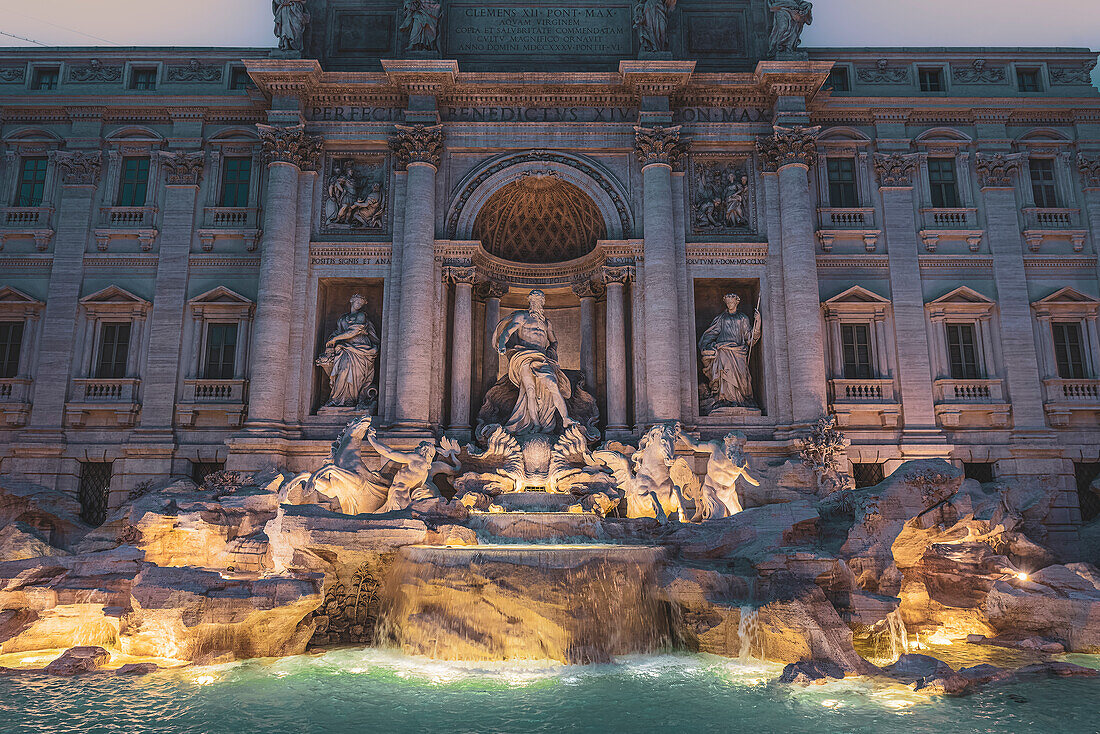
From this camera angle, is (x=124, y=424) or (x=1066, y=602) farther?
(x=124, y=424)

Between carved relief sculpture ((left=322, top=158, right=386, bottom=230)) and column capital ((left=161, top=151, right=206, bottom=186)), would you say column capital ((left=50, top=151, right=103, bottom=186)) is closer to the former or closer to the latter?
column capital ((left=161, top=151, right=206, bottom=186))

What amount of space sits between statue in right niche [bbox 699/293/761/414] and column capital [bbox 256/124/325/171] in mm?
12603

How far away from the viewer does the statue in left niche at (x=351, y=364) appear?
2002cm

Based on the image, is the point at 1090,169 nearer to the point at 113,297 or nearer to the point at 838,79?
the point at 838,79

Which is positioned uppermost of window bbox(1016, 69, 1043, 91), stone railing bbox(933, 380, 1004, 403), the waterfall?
window bbox(1016, 69, 1043, 91)

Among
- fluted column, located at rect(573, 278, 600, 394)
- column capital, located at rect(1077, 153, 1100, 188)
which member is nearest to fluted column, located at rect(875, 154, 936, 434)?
column capital, located at rect(1077, 153, 1100, 188)

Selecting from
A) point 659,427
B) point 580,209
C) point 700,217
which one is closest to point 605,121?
point 580,209

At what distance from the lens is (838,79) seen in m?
22.2

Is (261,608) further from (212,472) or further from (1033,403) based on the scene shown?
(1033,403)

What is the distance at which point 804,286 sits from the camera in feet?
64.4

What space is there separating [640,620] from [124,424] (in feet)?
53.2

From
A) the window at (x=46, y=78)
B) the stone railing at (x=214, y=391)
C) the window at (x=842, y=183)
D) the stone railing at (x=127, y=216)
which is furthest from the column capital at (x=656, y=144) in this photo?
the window at (x=46, y=78)

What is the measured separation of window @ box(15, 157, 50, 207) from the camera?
22047 millimetres

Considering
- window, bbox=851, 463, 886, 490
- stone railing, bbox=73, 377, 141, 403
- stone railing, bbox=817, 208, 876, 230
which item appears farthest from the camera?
stone railing, bbox=817, 208, 876, 230
